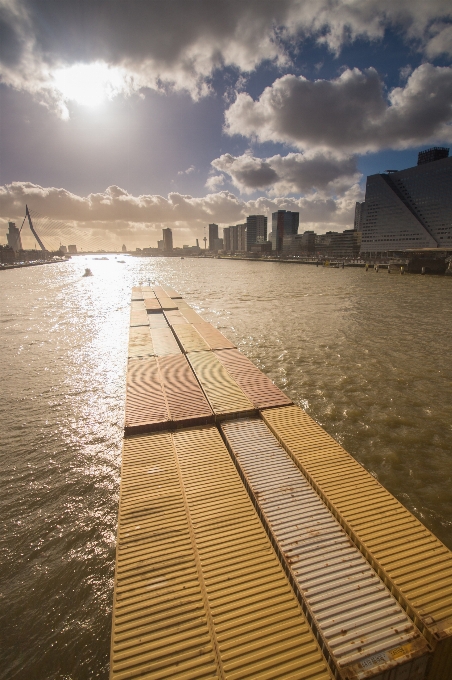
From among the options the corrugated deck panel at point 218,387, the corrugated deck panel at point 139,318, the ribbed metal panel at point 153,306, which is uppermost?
the ribbed metal panel at point 153,306

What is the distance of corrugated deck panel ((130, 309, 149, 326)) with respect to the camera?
4012cm

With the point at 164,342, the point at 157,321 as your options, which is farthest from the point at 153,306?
the point at 164,342

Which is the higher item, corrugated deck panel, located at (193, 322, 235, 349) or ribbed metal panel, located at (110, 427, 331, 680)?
corrugated deck panel, located at (193, 322, 235, 349)

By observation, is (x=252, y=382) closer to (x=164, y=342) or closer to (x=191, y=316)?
(x=164, y=342)

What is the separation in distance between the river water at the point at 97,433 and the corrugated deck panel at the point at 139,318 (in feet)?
9.61

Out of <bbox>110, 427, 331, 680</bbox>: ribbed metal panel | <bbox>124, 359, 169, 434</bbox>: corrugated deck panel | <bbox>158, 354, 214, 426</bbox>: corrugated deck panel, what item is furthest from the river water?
<bbox>158, 354, 214, 426</bbox>: corrugated deck panel

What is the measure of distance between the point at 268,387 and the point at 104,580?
43.3 ft

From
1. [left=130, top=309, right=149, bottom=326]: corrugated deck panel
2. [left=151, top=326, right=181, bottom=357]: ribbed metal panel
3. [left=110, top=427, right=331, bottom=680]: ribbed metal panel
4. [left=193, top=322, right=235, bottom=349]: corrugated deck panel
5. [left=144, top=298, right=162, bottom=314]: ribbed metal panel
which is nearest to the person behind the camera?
[left=110, top=427, right=331, bottom=680]: ribbed metal panel

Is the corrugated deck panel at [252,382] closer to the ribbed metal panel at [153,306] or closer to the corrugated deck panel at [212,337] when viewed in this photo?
the corrugated deck panel at [212,337]

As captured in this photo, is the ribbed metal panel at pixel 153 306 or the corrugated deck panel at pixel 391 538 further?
the ribbed metal panel at pixel 153 306

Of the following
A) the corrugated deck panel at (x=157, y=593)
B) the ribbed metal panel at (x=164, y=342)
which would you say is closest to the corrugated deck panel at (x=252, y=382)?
the ribbed metal panel at (x=164, y=342)

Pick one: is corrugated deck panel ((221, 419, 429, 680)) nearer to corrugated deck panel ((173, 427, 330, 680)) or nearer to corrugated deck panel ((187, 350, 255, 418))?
corrugated deck panel ((173, 427, 330, 680))

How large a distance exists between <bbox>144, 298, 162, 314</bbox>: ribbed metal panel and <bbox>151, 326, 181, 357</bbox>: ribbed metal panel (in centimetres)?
1407

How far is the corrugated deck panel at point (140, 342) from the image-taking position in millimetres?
27750
